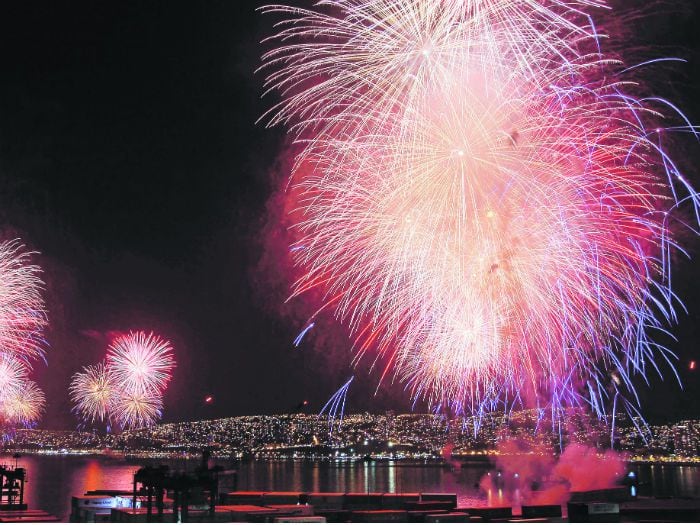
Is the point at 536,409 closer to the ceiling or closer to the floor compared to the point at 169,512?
closer to the ceiling

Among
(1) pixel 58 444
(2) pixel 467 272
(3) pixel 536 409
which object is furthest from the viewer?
(1) pixel 58 444

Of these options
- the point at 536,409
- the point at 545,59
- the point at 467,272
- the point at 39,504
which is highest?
the point at 545,59

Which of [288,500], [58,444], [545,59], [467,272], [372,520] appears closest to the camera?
[545,59]

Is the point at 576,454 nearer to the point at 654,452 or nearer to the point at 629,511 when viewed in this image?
the point at 629,511

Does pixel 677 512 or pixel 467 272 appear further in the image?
pixel 677 512

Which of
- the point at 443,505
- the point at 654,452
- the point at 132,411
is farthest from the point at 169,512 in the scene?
the point at 654,452

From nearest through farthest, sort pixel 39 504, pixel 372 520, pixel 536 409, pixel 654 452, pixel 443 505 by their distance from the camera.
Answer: pixel 372 520 < pixel 443 505 < pixel 536 409 < pixel 39 504 < pixel 654 452

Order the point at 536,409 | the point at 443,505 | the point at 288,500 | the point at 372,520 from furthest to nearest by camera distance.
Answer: the point at 536,409, the point at 288,500, the point at 443,505, the point at 372,520

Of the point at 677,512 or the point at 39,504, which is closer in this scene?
the point at 677,512

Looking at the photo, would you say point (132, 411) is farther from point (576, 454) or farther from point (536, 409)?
point (576, 454)

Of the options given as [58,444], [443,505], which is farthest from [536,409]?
[58,444]
